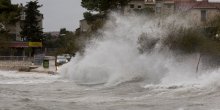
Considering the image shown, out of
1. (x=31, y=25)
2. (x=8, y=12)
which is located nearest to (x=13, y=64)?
(x=8, y=12)

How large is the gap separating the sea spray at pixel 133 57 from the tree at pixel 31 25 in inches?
2152

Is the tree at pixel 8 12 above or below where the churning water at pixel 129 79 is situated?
above

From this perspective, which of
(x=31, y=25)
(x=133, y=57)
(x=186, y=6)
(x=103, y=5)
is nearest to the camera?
(x=133, y=57)

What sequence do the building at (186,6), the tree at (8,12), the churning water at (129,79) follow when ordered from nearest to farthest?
1. the churning water at (129,79)
2. the building at (186,6)
3. the tree at (8,12)

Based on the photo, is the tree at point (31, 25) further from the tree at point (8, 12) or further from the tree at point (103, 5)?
the tree at point (103, 5)

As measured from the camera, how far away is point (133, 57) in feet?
109

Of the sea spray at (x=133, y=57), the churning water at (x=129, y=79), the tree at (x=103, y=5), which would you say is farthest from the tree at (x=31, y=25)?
the sea spray at (x=133, y=57)

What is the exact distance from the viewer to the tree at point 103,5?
235 ft

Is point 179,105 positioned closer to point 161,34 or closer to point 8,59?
point 161,34

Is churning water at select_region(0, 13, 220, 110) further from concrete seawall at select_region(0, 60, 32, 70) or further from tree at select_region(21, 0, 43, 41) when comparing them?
tree at select_region(21, 0, 43, 41)

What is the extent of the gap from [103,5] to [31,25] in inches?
997

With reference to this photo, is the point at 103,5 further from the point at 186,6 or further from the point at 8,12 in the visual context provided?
the point at 8,12

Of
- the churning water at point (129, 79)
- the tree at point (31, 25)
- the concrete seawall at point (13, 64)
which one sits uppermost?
the tree at point (31, 25)

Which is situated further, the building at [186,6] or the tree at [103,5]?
the tree at [103,5]
